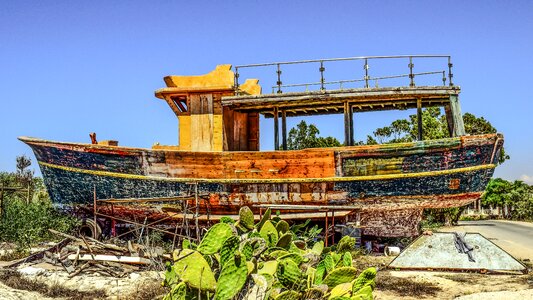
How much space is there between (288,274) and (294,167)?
30.5ft

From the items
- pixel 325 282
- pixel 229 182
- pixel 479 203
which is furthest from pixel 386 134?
pixel 325 282

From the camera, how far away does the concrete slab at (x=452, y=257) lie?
1116 centimetres

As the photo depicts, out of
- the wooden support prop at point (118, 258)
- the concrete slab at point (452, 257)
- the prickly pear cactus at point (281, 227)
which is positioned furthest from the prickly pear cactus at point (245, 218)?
the concrete slab at point (452, 257)

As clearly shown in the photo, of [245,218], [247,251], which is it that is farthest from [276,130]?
[247,251]

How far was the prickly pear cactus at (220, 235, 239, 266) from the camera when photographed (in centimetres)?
437

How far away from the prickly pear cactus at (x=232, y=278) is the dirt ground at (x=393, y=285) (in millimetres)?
4943

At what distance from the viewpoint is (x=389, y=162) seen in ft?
45.3

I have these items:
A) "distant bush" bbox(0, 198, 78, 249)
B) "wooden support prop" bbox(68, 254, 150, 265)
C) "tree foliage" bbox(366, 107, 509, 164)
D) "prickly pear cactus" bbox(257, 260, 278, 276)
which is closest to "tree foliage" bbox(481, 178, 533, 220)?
"tree foliage" bbox(366, 107, 509, 164)

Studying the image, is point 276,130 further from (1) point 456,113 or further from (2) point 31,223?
(2) point 31,223

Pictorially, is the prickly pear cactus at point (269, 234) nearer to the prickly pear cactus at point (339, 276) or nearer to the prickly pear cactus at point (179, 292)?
the prickly pear cactus at point (339, 276)

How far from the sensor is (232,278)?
4.19 metres

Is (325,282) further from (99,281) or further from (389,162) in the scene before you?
(389,162)

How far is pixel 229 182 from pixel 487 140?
258 inches

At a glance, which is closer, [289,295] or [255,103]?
[289,295]
